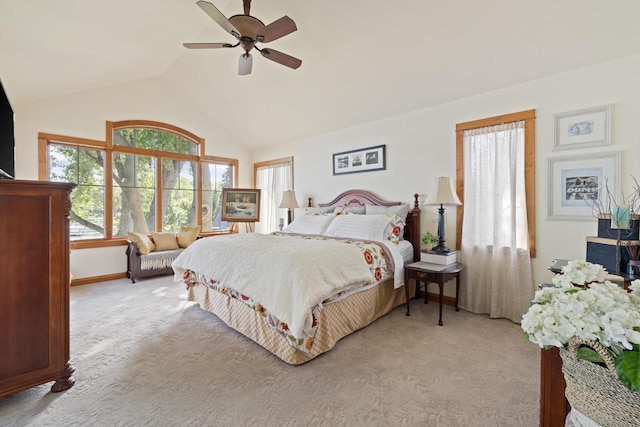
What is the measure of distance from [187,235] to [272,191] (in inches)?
74.9

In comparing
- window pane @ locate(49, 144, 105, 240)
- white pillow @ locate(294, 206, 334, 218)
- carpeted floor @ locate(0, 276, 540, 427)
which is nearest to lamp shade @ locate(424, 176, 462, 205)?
carpeted floor @ locate(0, 276, 540, 427)

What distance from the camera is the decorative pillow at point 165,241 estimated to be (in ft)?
16.1

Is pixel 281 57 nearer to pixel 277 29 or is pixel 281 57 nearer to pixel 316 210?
pixel 277 29

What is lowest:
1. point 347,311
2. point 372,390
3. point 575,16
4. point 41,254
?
point 372,390

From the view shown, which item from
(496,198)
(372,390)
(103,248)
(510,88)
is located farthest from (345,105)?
(103,248)

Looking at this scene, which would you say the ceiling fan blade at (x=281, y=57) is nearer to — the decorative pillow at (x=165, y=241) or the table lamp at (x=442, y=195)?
the table lamp at (x=442, y=195)

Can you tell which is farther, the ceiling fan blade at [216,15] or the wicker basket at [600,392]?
the ceiling fan blade at [216,15]

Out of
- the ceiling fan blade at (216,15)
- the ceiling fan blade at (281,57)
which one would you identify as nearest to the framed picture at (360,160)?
the ceiling fan blade at (281,57)

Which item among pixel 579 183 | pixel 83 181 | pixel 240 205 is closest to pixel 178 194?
pixel 240 205

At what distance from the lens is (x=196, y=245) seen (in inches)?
134

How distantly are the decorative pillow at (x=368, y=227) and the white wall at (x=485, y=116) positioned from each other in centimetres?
60

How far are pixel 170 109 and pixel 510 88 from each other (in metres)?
5.48

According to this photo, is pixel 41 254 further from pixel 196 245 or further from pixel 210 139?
pixel 210 139

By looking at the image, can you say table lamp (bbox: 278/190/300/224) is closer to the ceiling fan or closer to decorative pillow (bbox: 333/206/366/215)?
decorative pillow (bbox: 333/206/366/215)
